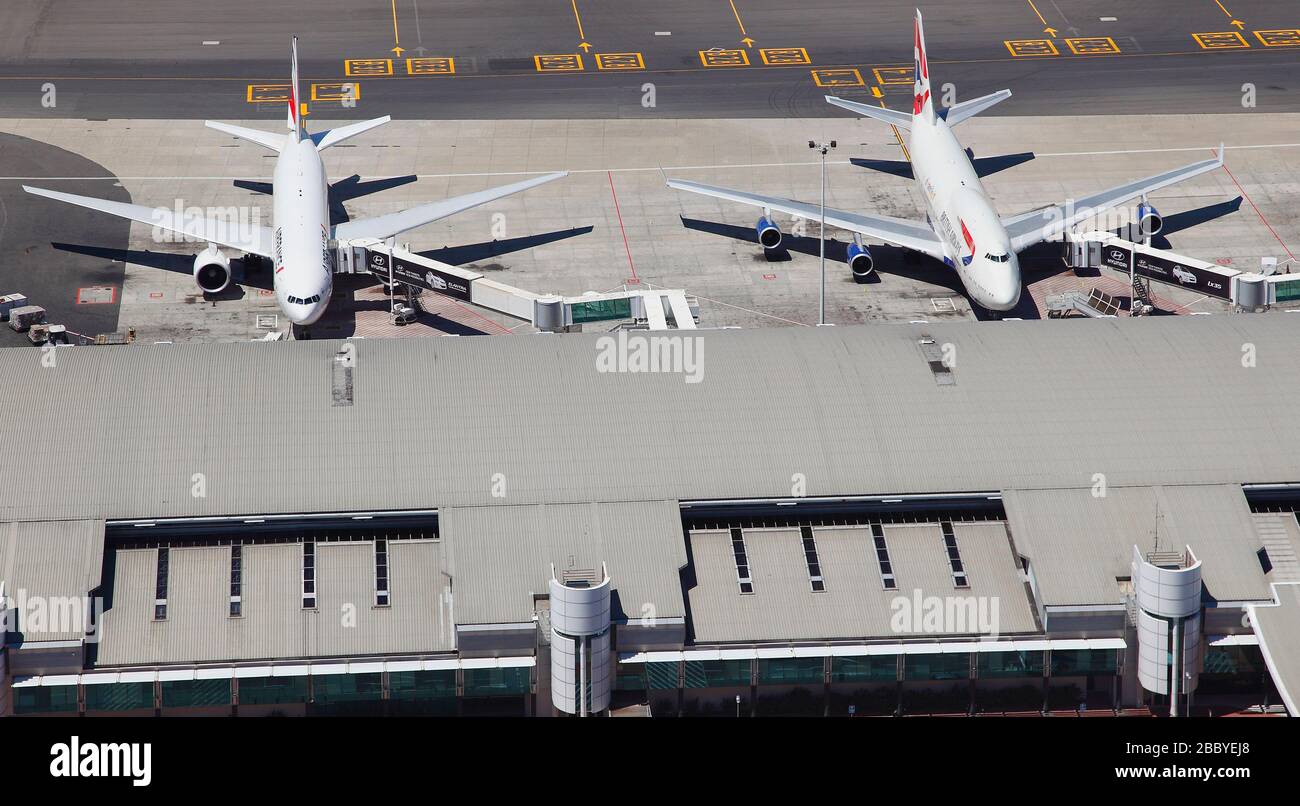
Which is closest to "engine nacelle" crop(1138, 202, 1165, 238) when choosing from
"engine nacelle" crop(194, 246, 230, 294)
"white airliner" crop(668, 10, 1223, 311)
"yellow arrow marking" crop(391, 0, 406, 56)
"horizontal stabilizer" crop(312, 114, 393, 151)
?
"white airliner" crop(668, 10, 1223, 311)

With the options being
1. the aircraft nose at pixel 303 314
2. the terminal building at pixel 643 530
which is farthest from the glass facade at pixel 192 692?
the aircraft nose at pixel 303 314

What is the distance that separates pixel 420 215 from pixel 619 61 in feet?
117

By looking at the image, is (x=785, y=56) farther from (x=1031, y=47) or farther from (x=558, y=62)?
(x=1031, y=47)

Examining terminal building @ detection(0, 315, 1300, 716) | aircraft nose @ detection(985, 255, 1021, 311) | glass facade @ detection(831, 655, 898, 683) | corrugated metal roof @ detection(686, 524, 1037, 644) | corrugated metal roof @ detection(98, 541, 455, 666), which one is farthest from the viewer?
aircraft nose @ detection(985, 255, 1021, 311)

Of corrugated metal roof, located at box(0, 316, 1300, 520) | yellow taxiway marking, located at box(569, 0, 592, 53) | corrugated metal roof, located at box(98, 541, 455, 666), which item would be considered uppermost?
yellow taxiway marking, located at box(569, 0, 592, 53)

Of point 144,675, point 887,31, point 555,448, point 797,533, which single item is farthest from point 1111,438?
point 887,31

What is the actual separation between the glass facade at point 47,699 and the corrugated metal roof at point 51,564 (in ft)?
6.64

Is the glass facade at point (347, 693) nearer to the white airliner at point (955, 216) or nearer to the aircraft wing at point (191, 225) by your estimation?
the aircraft wing at point (191, 225)

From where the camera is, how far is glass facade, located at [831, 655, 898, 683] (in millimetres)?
77938

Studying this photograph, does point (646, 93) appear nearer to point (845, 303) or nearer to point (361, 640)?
point (845, 303)

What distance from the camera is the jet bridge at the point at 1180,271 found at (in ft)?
342

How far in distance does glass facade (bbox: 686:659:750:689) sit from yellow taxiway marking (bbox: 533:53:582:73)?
7518 cm

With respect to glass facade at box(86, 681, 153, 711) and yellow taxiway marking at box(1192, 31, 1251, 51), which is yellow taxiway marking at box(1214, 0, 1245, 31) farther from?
glass facade at box(86, 681, 153, 711)

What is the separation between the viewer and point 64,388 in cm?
8612
